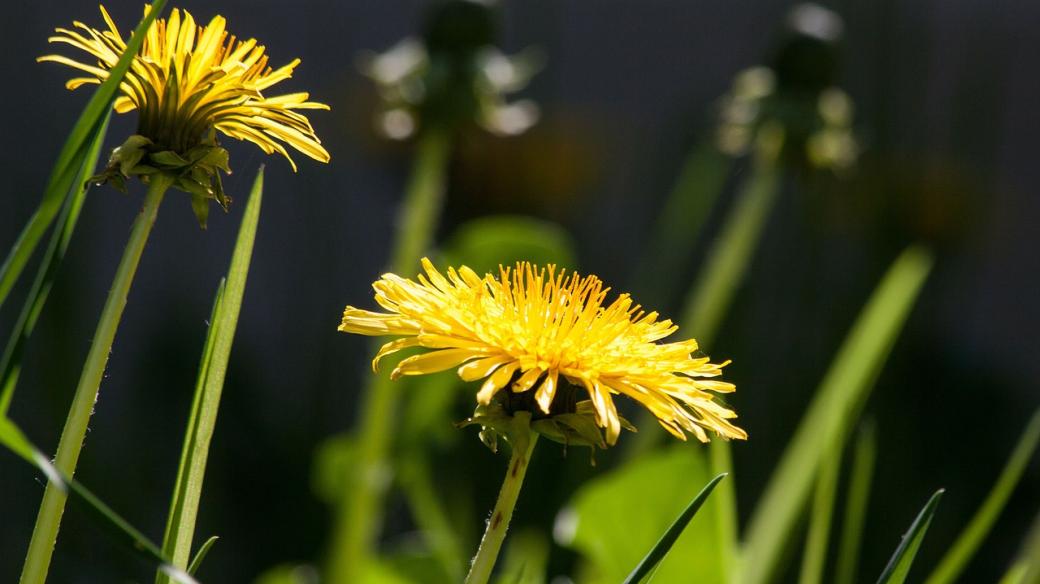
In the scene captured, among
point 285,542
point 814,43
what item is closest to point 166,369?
point 285,542

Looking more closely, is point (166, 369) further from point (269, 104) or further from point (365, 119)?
point (269, 104)

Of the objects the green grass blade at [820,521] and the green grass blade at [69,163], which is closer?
the green grass blade at [69,163]

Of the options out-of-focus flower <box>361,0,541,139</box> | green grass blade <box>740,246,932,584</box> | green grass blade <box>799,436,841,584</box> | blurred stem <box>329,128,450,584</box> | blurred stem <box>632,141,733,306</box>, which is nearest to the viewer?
green grass blade <box>799,436,841,584</box>

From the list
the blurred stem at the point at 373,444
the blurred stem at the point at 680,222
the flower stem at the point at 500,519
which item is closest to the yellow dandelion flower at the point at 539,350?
the flower stem at the point at 500,519

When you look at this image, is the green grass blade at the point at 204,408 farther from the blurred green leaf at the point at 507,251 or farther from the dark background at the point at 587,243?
the dark background at the point at 587,243

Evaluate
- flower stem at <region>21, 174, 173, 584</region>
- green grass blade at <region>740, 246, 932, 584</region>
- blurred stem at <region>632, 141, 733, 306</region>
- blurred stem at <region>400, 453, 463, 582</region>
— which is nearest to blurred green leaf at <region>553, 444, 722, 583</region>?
green grass blade at <region>740, 246, 932, 584</region>

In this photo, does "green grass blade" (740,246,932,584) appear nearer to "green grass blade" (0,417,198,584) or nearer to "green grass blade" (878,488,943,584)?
"green grass blade" (878,488,943,584)

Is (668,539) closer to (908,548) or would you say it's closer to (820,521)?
(908,548)
